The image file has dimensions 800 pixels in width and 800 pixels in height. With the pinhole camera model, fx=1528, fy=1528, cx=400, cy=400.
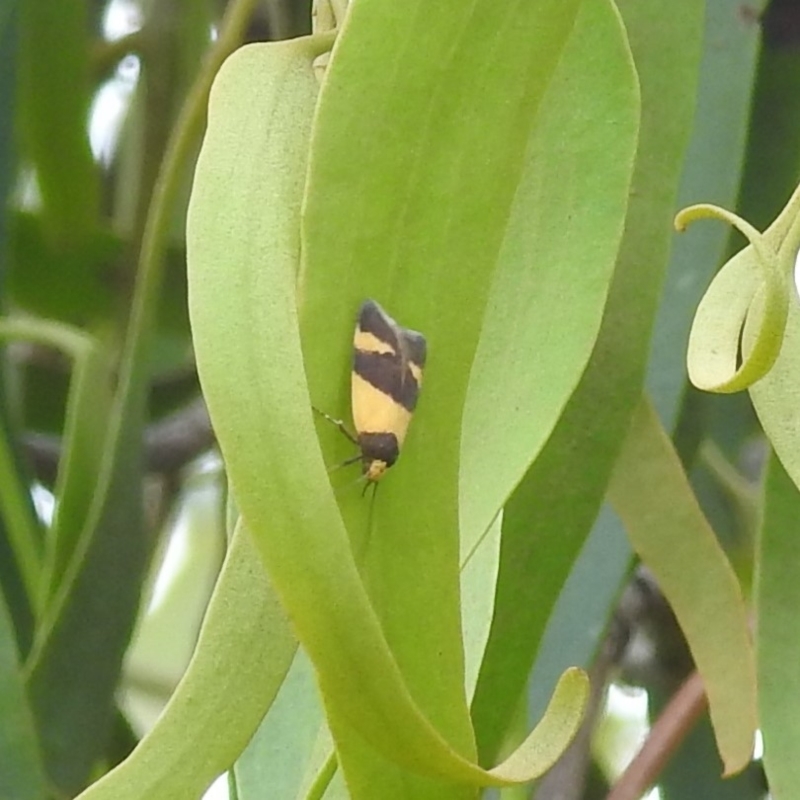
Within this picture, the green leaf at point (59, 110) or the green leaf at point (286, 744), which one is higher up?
the green leaf at point (59, 110)

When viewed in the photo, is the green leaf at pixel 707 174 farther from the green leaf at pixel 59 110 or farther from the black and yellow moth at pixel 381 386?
the green leaf at pixel 59 110

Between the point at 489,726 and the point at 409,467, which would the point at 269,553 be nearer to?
the point at 409,467

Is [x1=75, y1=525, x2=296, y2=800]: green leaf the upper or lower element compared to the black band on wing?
lower

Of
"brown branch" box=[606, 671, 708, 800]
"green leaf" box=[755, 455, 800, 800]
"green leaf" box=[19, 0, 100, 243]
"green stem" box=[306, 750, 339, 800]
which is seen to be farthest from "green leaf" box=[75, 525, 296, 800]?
"green leaf" box=[19, 0, 100, 243]

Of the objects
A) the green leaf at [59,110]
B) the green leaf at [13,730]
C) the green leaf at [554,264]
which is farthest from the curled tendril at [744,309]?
the green leaf at [59,110]

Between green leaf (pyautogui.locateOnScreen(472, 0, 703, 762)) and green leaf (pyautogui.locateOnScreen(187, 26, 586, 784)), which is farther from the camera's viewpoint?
green leaf (pyautogui.locateOnScreen(472, 0, 703, 762))

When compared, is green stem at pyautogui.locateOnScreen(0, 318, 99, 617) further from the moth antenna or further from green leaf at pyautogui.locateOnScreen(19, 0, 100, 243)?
the moth antenna

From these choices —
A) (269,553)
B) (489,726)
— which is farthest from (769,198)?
(269,553)
